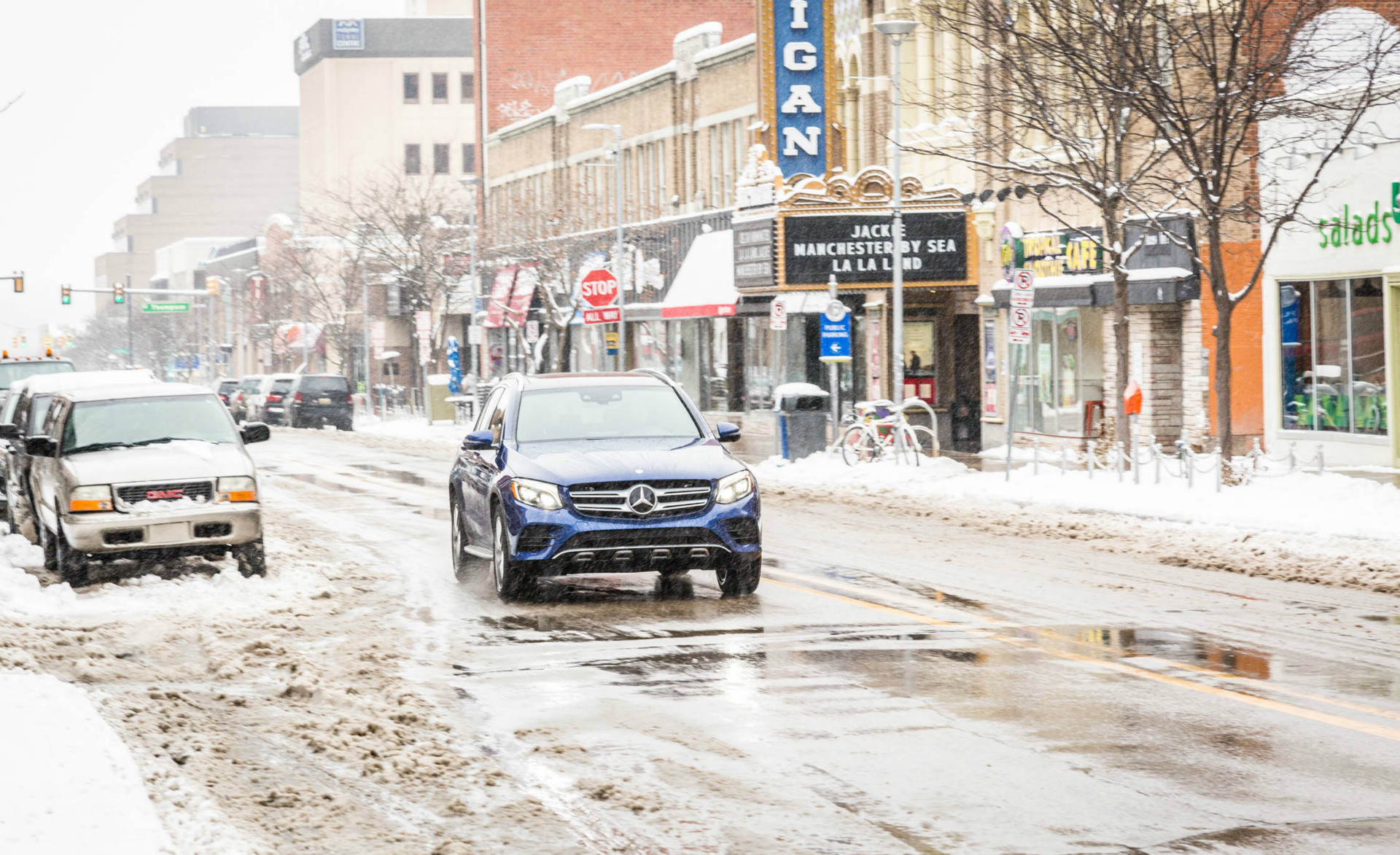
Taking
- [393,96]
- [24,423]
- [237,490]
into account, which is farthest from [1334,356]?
[393,96]

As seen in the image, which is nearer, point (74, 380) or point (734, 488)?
point (734, 488)

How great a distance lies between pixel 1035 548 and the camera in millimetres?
17578

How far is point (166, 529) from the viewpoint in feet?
48.8

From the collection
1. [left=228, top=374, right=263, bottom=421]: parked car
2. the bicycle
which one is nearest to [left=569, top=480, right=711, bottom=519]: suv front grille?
the bicycle

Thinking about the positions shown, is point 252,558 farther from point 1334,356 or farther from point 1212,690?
point 1334,356

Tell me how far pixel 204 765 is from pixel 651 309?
44815 millimetres

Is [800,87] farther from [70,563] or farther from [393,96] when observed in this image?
[393,96]

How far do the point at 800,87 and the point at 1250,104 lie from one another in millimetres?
18293

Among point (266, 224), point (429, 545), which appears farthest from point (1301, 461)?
point (266, 224)

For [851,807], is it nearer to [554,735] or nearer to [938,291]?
[554,735]

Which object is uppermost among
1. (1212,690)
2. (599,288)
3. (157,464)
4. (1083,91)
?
(1083,91)

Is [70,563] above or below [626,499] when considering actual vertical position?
below

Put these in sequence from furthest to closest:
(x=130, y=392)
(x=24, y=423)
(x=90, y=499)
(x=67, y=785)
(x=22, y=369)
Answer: (x=22, y=369) → (x=24, y=423) → (x=130, y=392) → (x=90, y=499) → (x=67, y=785)

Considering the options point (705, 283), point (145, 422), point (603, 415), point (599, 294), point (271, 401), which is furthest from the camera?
point (271, 401)
